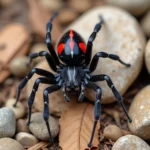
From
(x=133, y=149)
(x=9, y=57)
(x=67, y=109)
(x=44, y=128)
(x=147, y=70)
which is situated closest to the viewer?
(x=133, y=149)

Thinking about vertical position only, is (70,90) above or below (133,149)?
above

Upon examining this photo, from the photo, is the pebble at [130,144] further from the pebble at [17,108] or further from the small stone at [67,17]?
the small stone at [67,17]

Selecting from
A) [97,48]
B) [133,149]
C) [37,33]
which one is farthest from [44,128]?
[37,33]

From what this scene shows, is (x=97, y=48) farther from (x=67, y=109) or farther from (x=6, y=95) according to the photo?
(x=6, y=95)

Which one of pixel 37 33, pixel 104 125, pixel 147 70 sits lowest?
pixel 104 125

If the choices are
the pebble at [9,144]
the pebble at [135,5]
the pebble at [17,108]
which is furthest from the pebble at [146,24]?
the pebble at [9,144]

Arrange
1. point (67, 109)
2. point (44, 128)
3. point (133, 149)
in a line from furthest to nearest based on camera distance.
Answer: point (67, 109) → point (44, 128) → point (133, 149)

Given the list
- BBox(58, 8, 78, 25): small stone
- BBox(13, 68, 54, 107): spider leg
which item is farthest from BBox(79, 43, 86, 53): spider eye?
BBox(58, 8, 78, 25): small stone

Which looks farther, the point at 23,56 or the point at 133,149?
the point at 23,56
